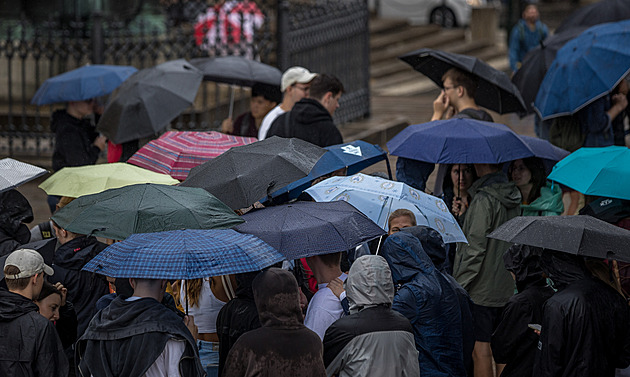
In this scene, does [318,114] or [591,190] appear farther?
[318,114]

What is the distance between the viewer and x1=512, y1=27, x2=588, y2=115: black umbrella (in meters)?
10.9

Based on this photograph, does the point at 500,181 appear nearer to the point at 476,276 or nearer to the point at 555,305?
the point at 476,276

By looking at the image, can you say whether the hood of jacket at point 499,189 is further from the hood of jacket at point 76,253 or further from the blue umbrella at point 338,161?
the hood of jacket at point 76,253

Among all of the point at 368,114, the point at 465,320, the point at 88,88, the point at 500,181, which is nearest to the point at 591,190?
the point at 500,181

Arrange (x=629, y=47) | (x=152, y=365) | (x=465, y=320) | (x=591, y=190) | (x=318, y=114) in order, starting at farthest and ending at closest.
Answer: (x=629, y=47) < (x=318, y=114) < (x=591, y=190) < (x=465, y=320) < (x=152, y=365)

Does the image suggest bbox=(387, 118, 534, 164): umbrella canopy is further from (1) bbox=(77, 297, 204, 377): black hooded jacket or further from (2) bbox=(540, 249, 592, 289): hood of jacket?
(1) bbox=(77, 297, 204, 377): black hooded jacket

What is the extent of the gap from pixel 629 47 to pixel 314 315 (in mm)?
5360

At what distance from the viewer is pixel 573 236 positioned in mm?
5703

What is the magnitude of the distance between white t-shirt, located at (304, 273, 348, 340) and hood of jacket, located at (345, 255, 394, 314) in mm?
320

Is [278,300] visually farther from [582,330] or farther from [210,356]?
[582,330]

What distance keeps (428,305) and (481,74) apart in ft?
11.7

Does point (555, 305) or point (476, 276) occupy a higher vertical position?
point (555, 305)

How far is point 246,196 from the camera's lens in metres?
6.27

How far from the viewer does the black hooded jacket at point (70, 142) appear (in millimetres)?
10055
